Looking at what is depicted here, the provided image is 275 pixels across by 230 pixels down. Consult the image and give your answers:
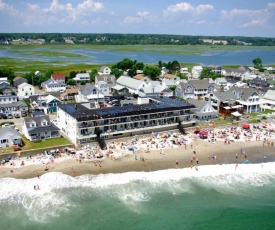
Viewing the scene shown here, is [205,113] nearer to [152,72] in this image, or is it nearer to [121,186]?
[121,186]

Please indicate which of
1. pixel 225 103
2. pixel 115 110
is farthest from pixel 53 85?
pixel 225 103

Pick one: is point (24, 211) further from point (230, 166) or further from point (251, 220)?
point (230, 166)

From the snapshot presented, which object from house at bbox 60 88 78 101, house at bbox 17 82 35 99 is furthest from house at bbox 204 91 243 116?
house at bbox 17 82 35 99

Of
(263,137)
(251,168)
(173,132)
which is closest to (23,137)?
(173,132)

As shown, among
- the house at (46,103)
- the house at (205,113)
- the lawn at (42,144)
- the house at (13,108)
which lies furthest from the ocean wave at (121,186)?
the house at (46,103)

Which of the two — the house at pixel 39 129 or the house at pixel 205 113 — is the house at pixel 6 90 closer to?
the house at pixel 39 129
